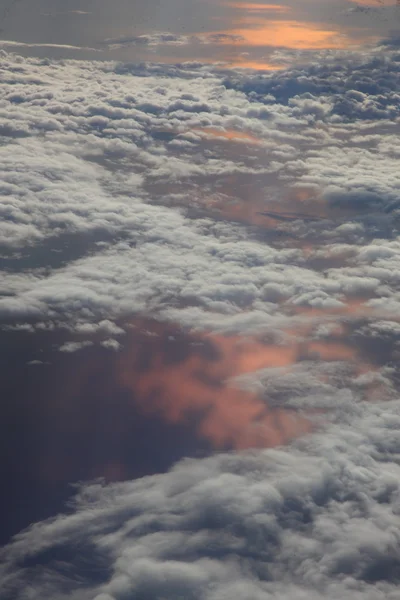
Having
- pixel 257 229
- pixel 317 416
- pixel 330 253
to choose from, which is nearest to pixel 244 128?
pixel 257 229

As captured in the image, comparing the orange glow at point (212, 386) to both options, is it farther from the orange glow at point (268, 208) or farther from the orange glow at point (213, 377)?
the orange glow at point (268, 208)

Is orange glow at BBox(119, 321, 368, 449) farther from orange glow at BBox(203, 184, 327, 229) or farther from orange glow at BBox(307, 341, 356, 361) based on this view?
orange glow at BBox(203, 184, 327, 229)

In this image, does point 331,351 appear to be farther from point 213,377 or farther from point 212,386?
point 212,386

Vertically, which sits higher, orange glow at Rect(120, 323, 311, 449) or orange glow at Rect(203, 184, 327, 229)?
orange glow at Rect(203, 184, 327, 229)

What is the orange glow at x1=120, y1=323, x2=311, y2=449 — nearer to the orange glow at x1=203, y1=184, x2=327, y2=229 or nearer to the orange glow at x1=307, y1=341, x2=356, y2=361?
the orange glow at x1=307, y1=341, x2=356, y2=361

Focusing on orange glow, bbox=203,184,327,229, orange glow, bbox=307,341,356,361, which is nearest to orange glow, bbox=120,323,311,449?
orange glow, bbox=307,341,356,361

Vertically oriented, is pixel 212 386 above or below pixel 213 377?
below

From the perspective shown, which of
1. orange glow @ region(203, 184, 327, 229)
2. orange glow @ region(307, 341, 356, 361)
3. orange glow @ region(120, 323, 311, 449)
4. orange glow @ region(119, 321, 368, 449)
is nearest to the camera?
orange glow @ region(120, 323, 311, 449)

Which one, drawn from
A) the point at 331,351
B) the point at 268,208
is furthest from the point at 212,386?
the point at 268,208

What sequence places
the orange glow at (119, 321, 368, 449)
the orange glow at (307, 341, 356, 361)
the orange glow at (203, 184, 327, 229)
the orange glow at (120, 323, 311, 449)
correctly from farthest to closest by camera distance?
the orange glow at (203, 184, 327, 229)
the orange glow at (307, 341, 356, 361)
the orange glow at (119, 321, 368, 449)
the orange glow at (120, 323, 311, 449)

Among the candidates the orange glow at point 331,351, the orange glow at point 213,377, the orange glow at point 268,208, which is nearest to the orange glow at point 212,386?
the orange glow at point 213,377

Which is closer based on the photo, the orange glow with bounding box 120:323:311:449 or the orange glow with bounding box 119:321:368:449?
the orange glow with bounding box 120:323:311:449

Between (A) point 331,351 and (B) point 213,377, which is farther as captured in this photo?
(A) point 331,351
